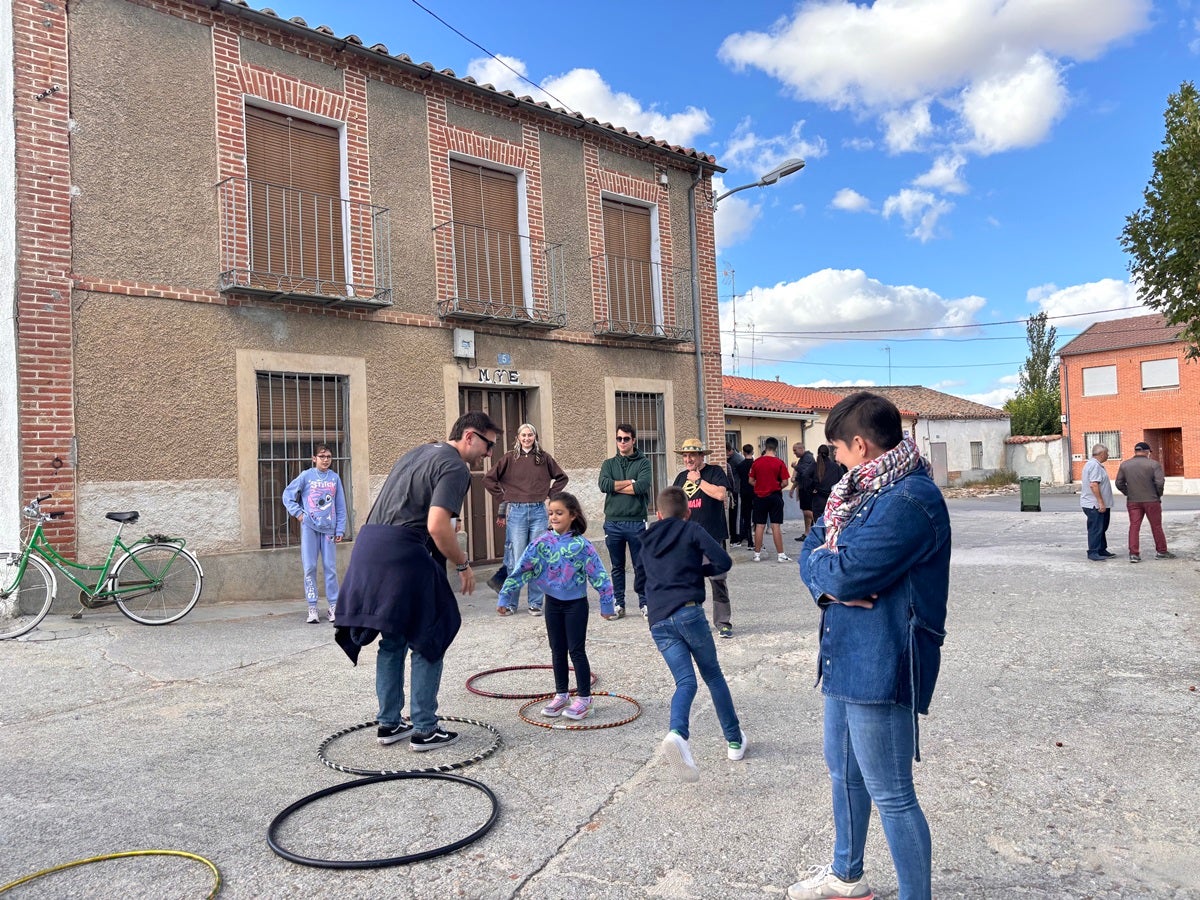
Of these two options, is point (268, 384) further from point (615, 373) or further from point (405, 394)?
point (615, 373)

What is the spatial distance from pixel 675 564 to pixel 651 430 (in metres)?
9.26

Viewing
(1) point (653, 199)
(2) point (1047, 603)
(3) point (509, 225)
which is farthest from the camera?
(1) point (653, 199)

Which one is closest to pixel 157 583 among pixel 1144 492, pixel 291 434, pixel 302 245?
pixel 291 434

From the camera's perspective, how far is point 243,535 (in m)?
9.13

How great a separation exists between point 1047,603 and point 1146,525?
10680 millimetres

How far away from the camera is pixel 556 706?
5.00m

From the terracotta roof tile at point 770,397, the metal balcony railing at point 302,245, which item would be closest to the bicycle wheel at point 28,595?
the metal balcony railing at point 302,245

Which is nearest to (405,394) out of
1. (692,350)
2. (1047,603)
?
(692,350)

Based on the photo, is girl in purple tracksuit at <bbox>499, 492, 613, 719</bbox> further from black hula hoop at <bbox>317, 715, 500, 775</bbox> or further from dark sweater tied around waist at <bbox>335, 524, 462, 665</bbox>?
dark sweater tied around waist at <bbox>335, 524, 462, 665</bbox>

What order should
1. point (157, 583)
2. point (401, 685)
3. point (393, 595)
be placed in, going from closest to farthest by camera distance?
1. point (393, 595)
2. point (401, 685)
3. point (157, 583)

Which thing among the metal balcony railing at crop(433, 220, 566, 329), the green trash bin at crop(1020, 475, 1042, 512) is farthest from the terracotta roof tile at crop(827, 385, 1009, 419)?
the metal balcony railing at crop(433, 220, 566, 329)

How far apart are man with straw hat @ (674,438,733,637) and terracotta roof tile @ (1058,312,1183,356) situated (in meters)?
37.3

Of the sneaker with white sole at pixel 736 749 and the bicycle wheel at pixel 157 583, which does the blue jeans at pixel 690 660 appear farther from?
the bicycle wheel at pixel 157 583

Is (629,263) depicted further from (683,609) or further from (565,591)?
(683,609)
